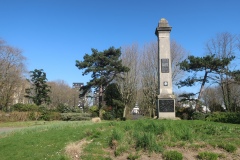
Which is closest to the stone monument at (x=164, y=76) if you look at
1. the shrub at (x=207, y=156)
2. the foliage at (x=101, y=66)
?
the shrub at (x=207, y=156)

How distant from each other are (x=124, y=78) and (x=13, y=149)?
32147 millimetres

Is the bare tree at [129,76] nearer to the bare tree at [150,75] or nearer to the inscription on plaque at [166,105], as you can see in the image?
the bare tree at [150,75]

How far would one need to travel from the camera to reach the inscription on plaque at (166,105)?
61.3 ft

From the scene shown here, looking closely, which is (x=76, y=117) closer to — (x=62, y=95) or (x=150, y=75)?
(x=150, y=75)

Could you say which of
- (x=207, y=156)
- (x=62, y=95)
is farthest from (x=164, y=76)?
(x=62, y=95)

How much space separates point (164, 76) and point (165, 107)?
2.28m

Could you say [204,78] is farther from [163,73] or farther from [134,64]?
[134,64]

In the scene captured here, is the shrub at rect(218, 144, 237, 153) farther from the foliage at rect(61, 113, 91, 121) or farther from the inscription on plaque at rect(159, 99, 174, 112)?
the foliage at rect(61, 113, 91, 121)

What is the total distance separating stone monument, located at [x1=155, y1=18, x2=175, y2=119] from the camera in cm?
1866

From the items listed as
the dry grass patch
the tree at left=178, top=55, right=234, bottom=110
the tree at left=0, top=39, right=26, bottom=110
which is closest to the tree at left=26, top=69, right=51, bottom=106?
the tree at left=0, top=39, right=26, bottom=110

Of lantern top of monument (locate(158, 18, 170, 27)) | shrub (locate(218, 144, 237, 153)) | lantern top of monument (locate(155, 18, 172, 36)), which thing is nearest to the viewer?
shrub (locate(218, 144, 237, 153))

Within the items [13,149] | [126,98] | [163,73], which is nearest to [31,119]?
[126,98]

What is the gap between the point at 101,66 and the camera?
124 ft

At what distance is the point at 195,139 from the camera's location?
25.5ft
